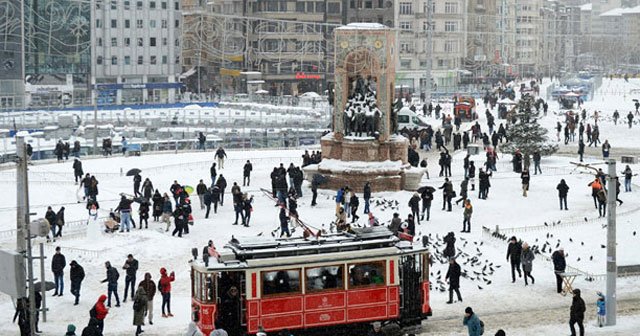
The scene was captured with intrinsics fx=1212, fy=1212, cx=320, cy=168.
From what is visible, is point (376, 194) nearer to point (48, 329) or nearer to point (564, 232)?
point (564, 232)

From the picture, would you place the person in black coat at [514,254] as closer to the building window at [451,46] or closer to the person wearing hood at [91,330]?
the person wearing hood at [91,330]

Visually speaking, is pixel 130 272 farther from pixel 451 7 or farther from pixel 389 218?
pixel 451 7

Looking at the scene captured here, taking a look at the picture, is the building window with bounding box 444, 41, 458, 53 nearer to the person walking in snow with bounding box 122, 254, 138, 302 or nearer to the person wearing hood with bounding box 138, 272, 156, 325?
the person walking in snow with bounding box 122, 254, 138, 302

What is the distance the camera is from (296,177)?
130 ft

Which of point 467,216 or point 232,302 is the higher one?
point 467,216

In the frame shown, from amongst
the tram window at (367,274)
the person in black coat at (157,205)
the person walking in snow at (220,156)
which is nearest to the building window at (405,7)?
the person walking in snow at (220,156)

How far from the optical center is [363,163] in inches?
1597

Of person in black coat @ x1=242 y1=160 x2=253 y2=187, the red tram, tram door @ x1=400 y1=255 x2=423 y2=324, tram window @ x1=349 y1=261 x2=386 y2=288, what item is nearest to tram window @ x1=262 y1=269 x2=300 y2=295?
the red tram

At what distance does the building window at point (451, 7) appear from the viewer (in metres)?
117

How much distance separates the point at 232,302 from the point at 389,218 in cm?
1450

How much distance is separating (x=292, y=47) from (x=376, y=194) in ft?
223

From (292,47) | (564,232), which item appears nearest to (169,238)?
(564,232)

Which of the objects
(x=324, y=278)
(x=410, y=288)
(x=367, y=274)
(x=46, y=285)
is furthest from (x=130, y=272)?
(x=410, y=288)

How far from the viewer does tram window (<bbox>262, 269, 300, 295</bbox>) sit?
21.9 m
